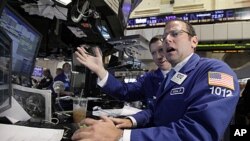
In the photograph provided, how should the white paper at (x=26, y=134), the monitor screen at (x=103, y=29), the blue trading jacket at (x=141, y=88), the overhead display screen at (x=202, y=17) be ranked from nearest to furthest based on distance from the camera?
the white paper at (x=26, y=134), the blue trading jacket at (x=141, y=88), the monitor screen at (x=103, y=29), the overhead display screen at (x=202, y=17)

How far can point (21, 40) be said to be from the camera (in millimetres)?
1495

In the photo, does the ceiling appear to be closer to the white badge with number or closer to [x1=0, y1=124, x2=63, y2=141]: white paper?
the white badge with number

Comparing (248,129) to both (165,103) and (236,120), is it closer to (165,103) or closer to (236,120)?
(236,120)

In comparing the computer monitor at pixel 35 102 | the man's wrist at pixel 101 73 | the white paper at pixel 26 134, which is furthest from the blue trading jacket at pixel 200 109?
the man's wrist at pixel 101 73

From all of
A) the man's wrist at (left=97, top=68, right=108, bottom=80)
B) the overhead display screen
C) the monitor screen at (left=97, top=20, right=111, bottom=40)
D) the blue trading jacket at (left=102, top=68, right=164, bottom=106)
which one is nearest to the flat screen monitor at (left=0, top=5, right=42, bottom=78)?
the man's wrist at (left=97, top=68, right=108, bottom=80)

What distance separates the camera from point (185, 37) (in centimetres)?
141

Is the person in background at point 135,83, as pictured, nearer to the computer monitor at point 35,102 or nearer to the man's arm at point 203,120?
the computer monitor at point 35,102

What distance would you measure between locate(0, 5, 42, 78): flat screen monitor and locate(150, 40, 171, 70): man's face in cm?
108

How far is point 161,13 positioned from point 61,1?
5638 millimetres

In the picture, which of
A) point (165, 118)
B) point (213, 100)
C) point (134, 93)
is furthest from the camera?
point (134, 93)

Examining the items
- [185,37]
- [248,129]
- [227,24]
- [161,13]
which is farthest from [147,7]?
[185,37]

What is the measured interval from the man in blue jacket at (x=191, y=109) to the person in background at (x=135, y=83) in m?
0.66

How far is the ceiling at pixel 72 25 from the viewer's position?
2685mm

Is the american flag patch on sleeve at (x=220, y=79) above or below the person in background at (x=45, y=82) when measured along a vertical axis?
above
